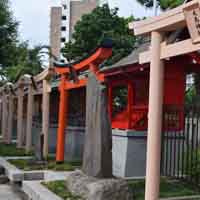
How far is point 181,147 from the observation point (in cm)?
1054

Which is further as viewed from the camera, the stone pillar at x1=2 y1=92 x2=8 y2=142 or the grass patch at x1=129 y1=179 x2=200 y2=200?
the stone pillar at x1=2 y1=92 x2=8 y2=142

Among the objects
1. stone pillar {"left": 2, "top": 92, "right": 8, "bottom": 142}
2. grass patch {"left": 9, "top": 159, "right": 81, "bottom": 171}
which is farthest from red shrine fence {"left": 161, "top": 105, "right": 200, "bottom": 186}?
stone pillar {"left": 2, "top": 92, "right": 8, "bottom": 142}

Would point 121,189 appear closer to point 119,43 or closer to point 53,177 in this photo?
point 53,177

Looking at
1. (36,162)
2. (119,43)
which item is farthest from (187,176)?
(119,43)

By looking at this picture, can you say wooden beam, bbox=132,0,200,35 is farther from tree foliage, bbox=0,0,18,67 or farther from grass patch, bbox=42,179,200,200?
tree foliage, bbox=0,0,18,67

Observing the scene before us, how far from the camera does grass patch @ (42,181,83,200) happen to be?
799cm

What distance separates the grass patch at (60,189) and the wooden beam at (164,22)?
9.99 feet

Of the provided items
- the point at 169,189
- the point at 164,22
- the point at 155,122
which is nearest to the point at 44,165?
the point at 169,189

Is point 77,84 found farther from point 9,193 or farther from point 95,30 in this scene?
point 95,30

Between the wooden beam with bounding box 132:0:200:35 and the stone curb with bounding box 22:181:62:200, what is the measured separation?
3212mm

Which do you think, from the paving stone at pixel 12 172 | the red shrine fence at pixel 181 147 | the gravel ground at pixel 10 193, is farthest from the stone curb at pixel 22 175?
the red shrine fence at pixel 181 147

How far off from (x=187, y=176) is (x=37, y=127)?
1042 centimetres

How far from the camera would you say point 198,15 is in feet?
17.1

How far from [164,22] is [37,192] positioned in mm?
4131
